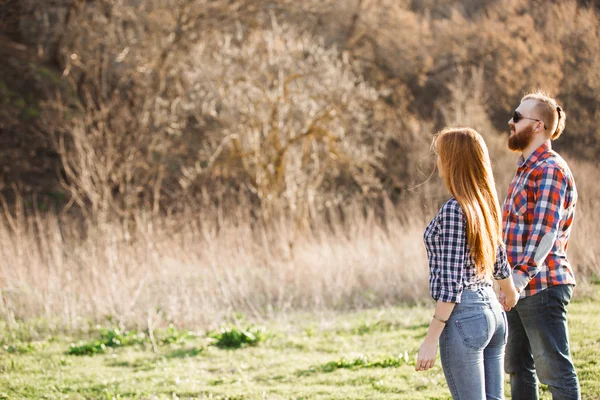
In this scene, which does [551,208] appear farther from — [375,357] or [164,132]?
[164,132]

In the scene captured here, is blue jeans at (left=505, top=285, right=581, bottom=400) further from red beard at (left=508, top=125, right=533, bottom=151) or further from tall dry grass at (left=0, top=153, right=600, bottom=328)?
tall dry grass at (left=0, top=153, right=600, bottom=328)

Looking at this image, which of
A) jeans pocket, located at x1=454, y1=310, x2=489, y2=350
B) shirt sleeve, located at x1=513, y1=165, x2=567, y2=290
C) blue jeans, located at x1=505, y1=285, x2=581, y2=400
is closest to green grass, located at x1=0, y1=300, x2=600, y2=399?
blue jeans, located at x1=505, y1=285, x2=581, y2=400

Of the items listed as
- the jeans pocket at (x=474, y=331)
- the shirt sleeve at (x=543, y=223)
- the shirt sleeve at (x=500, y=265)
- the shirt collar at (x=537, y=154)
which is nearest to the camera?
the jeans pocket at (x=474, y=331)

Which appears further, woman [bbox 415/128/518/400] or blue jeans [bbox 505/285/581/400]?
blue jeans [bbox 505/285/581/400]

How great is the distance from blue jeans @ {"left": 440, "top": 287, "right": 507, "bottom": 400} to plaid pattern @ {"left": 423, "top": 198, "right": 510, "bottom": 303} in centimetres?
5

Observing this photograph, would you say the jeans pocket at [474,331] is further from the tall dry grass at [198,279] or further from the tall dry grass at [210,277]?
the tall dry grass at [198,279]

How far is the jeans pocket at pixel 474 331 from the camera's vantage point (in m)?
2.38

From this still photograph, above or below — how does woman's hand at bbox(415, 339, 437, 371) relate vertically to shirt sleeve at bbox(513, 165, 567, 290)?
below

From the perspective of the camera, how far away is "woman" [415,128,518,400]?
239 cm

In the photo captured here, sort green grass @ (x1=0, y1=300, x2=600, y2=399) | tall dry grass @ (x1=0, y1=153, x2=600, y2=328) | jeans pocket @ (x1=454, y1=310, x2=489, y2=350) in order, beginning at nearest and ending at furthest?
1. jeans pocket @ (x1=454, y1=310, x2=489, y2=350)
2. green grass @ (x1=0, y1=300, x2=600, y2=399)
3. tall dry grass @ (x1=0, y1=153, x2=600, y2=328)

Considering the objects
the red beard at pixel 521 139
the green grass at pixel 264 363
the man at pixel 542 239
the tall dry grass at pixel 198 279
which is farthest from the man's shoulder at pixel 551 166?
the tall dry grass at pixel 198 279

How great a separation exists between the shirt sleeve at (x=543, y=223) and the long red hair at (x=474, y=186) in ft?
0.88

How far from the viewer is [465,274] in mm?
2422

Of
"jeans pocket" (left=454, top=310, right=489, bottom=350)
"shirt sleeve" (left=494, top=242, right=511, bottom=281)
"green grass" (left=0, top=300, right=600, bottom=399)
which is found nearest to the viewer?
"jeans pocket" (left=454, top=310, right=489, bottom=350)
